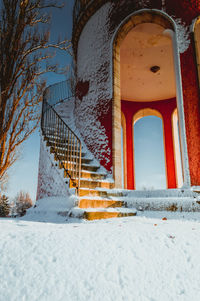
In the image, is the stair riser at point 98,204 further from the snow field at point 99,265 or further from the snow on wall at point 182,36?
the snow on wall at point 182,36

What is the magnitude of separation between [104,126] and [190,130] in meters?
2.01

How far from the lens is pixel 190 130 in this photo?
4.21 meters

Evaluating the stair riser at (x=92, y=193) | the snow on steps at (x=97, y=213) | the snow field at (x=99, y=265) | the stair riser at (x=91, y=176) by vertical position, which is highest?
the stair riser at (x=91, y=176)

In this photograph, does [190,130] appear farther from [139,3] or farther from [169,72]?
[169,72]

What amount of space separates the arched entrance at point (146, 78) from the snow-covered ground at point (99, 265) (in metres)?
2.70

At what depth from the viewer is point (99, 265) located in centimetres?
136

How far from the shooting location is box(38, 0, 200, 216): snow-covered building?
156 inches

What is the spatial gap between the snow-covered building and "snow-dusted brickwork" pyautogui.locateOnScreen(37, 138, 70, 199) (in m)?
0.02

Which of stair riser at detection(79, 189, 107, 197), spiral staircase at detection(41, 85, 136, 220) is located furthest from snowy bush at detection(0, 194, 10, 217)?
stair riser at detection(79, 189, 107, 197)

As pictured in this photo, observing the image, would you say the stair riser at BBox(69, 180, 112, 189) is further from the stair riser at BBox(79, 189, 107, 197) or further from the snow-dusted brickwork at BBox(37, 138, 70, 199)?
the snow-dusted brickwork at BBox(37, 138, 70, 199)

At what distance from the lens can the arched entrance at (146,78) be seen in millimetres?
4879

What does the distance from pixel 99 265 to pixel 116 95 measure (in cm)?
447

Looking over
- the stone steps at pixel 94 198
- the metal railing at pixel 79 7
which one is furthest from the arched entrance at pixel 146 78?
the metal railing at pixel 79 7

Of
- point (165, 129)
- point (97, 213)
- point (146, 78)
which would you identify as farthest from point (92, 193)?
point (165, 129)
